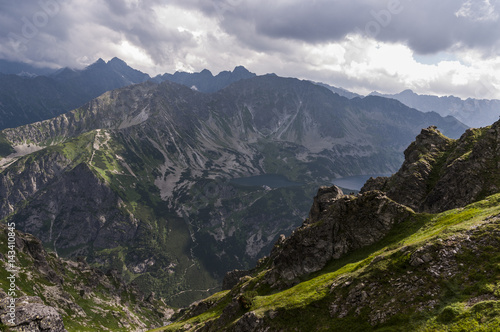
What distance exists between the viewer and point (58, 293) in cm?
12075

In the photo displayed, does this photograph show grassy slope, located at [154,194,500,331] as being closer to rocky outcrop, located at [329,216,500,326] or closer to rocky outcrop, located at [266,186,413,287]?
rocky outcrop, located at [329,216,500,326]

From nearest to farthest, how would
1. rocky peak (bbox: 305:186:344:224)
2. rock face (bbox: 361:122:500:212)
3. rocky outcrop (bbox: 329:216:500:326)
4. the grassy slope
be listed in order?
the grassy slope < rocky outcrop (bbox: 329:216:500:326) < rock face (bbox: 361:122:500:212) < rocky peak (bbox: 305:186:344:224)

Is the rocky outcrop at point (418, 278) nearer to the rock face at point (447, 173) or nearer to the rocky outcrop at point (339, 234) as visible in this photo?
the rocky outcrop at point (339, 234)

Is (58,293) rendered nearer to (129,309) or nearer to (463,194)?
(129,309)

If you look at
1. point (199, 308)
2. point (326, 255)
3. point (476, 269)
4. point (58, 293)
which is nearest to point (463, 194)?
point (326, 255)

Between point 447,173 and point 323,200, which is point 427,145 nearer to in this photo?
point 447,173

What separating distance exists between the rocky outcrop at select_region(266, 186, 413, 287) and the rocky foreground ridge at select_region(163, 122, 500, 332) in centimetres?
24

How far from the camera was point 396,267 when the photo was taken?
37000mm

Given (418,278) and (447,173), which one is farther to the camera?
(447,173)

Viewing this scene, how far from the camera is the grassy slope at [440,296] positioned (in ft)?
89.4

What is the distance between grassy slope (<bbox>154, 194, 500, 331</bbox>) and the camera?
27.2m

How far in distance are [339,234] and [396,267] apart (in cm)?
2688

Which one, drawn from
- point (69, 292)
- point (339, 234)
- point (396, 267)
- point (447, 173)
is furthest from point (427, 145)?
point (69, 292)

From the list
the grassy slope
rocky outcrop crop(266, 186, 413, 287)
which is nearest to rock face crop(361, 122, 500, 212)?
the grassy slope
